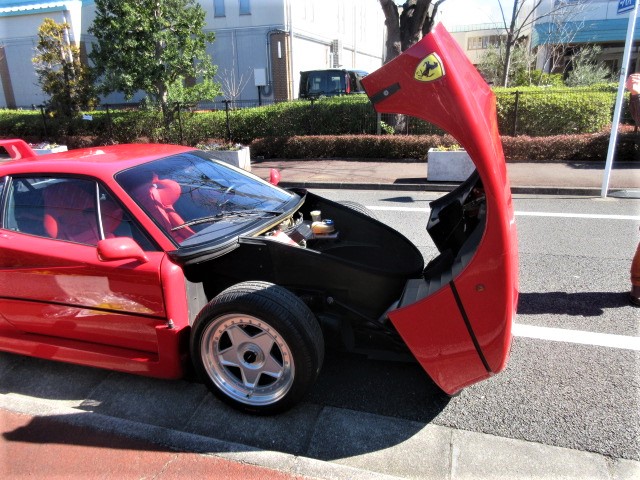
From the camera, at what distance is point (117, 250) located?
250 centimetres

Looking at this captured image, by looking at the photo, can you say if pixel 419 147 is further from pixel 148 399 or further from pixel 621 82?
pixel 148 399

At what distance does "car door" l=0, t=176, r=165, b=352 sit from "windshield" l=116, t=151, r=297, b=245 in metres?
0.18

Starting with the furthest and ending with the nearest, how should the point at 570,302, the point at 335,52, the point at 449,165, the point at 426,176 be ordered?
the point at 335,52
the point at 426,176
the point at 449,165
the point at 570,302

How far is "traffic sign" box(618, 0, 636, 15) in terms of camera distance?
22.7 feet

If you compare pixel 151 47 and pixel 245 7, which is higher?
pixel 245 7

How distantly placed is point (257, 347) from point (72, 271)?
1.24m

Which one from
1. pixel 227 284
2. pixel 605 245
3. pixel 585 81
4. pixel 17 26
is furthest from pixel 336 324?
pixel 17 26

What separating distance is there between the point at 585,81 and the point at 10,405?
2282cm

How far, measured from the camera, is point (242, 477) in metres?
2.29

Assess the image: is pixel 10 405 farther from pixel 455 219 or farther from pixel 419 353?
pixel 455 219

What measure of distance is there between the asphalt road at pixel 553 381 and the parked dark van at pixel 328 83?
1273 centimetres

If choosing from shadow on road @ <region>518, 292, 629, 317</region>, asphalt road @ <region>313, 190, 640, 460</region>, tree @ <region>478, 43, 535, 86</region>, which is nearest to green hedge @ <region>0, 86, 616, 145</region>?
asphalt road @ <region>313, 190, 640, 460</region>

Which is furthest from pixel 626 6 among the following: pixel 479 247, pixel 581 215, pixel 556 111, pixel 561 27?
pixel 561 27

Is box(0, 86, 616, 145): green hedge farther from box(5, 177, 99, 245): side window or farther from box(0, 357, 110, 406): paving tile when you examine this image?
box(0, 357, 110, 406): paving tile
